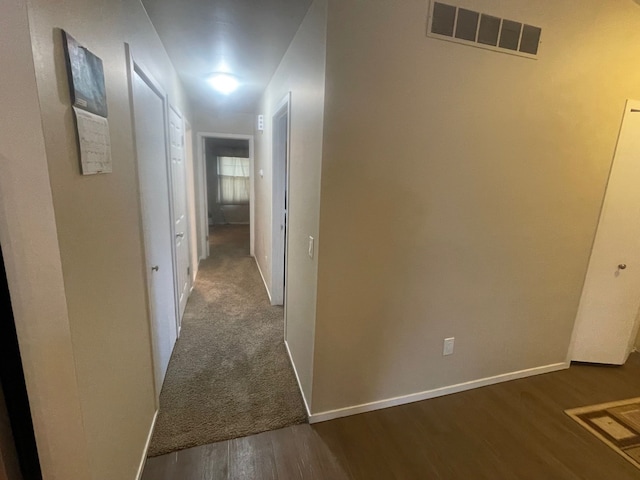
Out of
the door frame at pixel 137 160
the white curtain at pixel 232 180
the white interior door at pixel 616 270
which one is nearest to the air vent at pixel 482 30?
the white interior door at pixel 616 270

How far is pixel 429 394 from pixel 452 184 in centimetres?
143

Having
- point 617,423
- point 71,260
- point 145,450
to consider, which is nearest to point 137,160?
point 71,260

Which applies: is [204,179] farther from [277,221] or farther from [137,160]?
[137,160]

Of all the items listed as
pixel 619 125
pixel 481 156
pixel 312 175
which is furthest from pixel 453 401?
pixel 619 125

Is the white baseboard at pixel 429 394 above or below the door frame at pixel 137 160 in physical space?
below

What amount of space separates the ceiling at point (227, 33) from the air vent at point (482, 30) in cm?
71

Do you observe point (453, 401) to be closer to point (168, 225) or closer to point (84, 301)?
point (84, 301)

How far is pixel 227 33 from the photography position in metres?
2.07

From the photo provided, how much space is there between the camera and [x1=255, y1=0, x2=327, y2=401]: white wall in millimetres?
1602

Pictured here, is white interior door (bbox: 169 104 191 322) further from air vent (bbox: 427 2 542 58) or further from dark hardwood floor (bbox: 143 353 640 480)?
air vent (bbox: 427 2 542 58)

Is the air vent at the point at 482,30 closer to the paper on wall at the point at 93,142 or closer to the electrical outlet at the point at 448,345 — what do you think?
the paper on wall at the point at 93,142

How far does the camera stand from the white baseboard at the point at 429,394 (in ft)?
6.18

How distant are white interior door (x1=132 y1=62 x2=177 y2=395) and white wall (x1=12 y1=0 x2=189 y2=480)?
30cm

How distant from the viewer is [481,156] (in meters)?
1.81
